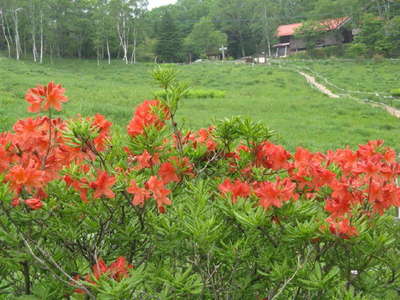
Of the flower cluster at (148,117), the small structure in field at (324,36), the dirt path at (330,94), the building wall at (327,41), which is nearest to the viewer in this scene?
the flower cluster at (148,117)

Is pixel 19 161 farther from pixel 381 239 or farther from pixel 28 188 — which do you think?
pixel 381 239

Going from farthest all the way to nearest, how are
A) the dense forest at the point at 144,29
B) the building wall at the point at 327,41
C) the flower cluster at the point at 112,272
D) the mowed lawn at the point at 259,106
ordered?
the building wall at the point at 327,41
the dense forest at the point at 144,29
the mowed lawn at the point at 259,106
the flower cluster at the point at 112,272

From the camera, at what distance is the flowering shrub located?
1.33 metres

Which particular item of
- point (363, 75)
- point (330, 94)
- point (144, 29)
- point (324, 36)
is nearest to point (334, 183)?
point (330, 94)

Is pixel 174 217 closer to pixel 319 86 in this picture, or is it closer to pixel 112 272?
pixel 112 272

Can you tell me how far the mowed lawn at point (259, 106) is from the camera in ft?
35.3

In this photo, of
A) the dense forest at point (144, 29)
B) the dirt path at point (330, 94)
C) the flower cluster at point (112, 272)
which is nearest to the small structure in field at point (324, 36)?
the dense forest at point (144, 29)

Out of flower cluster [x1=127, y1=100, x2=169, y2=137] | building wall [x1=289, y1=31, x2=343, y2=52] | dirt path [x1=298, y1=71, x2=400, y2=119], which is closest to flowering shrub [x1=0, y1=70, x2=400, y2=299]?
flower cluster [x1=127, y1=100, x2=169, y2=137]

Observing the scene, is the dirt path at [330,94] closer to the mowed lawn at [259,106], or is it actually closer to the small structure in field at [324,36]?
the mowed lawn at [259,106]

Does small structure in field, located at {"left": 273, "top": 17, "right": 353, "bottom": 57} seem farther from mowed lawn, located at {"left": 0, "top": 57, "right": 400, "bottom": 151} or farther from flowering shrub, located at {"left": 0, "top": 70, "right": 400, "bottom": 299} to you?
flowering shrub, located at {"left": 0, "top": 70, "right": 400, "bottom": 299}

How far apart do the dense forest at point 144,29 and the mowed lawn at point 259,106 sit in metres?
9.63

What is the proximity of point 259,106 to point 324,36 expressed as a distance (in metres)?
28.6

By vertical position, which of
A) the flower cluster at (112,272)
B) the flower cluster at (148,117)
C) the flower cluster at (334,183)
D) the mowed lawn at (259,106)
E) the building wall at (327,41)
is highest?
the building wall at (327,41)

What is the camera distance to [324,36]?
136ft
